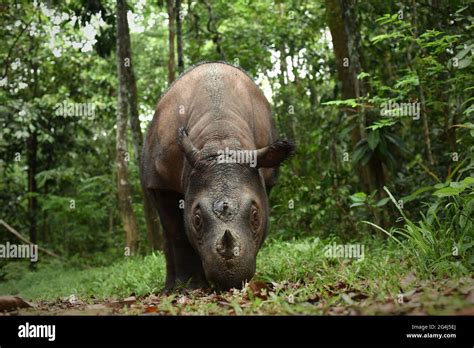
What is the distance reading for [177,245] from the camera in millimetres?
6969

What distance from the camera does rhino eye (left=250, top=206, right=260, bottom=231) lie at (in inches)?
211

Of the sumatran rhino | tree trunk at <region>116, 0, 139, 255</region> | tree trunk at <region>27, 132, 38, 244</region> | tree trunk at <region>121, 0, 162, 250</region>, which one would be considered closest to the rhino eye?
the sumatran rhino

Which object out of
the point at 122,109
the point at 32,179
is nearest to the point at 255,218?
the point at 122,109

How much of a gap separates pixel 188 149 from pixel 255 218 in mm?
936

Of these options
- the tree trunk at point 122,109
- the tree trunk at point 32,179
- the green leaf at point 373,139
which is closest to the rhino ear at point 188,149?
the green leaf at point 373,139

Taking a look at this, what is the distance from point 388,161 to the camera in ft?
30.5

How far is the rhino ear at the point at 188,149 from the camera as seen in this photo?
18.6 feet

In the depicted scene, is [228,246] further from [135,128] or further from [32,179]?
[32,179]

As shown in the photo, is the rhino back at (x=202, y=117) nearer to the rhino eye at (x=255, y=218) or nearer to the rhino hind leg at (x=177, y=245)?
the rhino hind leg at (x=177, y=245)

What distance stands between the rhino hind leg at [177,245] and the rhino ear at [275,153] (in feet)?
5.63

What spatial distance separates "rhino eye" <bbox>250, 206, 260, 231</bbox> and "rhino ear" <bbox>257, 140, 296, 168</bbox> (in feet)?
1.58
